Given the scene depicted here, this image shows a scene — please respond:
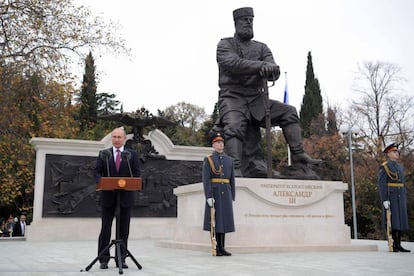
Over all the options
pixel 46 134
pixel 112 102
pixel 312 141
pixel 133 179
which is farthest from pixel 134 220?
pixel 112 102

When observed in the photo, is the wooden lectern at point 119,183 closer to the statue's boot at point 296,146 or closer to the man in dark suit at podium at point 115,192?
the man in dark suit at podium at point 115,192

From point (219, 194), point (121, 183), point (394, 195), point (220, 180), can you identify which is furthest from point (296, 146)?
point (121, 183)

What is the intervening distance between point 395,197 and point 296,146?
207 centimetres

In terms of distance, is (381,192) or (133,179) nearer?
(133,179)

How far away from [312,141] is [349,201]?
5.77 metres

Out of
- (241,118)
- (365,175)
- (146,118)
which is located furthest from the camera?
(365,175)

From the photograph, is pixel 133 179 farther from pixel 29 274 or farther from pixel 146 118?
pixel 146 118

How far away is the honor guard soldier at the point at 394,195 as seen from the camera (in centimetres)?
884

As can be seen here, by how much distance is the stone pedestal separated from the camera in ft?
28.0

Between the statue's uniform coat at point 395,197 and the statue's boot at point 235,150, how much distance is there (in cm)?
268

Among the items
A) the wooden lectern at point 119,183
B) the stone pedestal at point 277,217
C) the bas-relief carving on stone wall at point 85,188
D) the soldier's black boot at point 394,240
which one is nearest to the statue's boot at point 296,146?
the stone pedestal at point 277,217

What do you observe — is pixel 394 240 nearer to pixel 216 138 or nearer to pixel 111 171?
pixel 216 138

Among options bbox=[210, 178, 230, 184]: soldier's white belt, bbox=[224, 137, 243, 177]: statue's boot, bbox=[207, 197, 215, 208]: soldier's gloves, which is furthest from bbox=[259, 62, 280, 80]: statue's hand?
bbox=[207, 197, 215, 208]: soldier's gloves

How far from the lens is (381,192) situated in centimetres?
905
